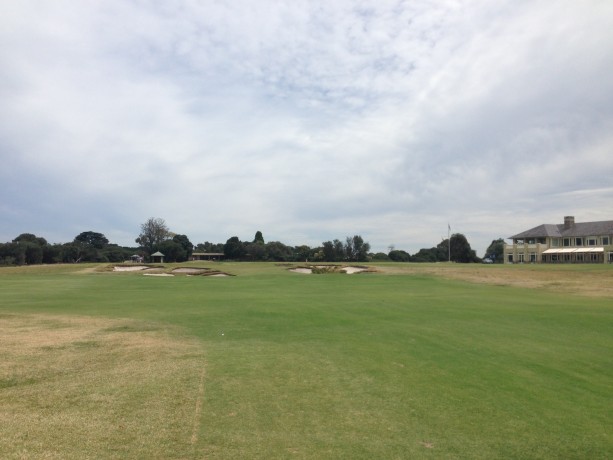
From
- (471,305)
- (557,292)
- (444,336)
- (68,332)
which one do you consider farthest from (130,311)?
(557,292)

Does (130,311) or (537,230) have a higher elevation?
(537,230)

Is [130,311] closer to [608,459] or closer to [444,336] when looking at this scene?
[444,336]

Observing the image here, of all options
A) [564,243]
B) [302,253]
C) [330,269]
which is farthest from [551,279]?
[302,253]

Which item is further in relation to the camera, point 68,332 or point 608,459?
point 68,332

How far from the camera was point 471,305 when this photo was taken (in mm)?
23375

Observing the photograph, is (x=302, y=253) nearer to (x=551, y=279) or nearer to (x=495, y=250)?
(x=495, y=250)

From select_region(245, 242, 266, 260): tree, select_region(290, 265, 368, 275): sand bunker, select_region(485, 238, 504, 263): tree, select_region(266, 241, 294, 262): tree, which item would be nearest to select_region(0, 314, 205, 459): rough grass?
select_region(290, 265, 368, 275): sand bunker

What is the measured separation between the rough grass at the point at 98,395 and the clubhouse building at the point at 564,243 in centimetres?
8689

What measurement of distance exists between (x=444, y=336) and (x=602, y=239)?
88.3 m

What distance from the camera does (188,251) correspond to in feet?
411

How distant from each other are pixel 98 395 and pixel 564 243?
10224cm

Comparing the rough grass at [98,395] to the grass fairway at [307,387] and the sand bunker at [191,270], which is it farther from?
the sand bunker at [191,270]

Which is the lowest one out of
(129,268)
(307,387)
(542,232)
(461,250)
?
(307,387)

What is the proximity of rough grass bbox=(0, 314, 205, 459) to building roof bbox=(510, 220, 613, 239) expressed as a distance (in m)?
93.7
